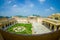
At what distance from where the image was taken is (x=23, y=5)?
0.73 m

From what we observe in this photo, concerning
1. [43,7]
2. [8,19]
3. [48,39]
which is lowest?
[48,39]

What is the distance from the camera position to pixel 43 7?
742 millimetres

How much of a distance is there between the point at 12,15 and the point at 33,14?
0.23 metres

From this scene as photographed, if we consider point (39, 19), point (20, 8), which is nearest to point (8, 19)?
point (20, 8)

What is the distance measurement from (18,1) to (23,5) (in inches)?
2.6

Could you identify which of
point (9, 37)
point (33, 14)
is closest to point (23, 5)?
point (33, 14)

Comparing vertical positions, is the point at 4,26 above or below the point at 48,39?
above

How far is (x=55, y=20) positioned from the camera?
29.4 inches

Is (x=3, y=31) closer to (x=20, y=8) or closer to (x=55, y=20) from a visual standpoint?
(x=20, y=8)

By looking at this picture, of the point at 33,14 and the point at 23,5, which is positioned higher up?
the point at 23,5

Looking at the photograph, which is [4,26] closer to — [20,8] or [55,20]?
[20,8]

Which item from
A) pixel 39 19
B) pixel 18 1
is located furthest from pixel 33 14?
pixel 18 1

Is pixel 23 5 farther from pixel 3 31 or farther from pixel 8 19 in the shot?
pixel 3 31

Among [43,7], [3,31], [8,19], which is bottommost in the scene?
[3,31]
